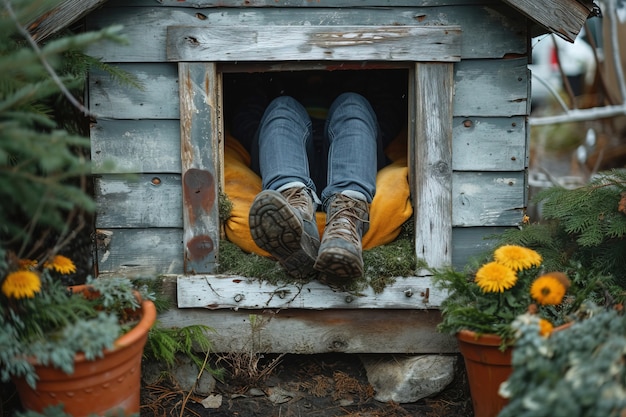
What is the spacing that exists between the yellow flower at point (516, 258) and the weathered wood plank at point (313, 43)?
867mm

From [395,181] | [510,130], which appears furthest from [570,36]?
[395,181]

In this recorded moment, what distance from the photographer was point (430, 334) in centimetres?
285

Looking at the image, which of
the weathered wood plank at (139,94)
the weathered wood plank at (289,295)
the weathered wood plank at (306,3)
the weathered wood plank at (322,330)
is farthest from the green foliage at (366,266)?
the weathered wood plank at (306,3)

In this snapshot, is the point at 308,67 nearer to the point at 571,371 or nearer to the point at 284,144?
the point at 284,144

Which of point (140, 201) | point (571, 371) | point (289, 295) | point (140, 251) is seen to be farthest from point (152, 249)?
point (571, 371)

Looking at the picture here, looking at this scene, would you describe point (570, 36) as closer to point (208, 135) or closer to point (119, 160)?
point (208, 135)

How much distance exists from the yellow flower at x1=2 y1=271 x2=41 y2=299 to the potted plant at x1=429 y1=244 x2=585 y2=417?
136 cm

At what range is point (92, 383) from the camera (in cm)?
205

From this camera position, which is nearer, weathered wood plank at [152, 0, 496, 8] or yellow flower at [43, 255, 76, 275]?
yellow flower at [43, 255, 76, 275]

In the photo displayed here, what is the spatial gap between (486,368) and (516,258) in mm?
396

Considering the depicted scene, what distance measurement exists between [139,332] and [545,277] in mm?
1321

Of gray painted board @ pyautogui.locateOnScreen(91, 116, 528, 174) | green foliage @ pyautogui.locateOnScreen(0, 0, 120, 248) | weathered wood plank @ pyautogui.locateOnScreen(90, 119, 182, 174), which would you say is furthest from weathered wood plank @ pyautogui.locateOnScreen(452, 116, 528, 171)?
green foliage @ pyautogui.locateOnScreen(0, 0, 120, 248)

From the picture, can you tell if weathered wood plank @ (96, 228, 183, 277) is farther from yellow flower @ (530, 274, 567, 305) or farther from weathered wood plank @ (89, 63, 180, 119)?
yellow flower @ (530, 274, 567, 305)

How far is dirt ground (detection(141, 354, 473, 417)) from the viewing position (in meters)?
2.71
